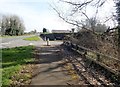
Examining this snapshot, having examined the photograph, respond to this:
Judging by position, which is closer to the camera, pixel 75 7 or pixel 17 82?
pixel 17 82

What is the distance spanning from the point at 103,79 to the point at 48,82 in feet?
6.96

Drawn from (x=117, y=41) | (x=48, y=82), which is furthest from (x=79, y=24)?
(x=48, y=82)

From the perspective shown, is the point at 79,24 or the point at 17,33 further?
the point at 17,33

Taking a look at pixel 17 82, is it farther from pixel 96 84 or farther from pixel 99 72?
pixel 99 72

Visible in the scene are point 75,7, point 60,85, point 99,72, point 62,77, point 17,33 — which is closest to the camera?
point 60,85

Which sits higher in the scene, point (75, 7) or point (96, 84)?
point (75, 7)

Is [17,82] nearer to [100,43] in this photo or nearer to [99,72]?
[99,72]

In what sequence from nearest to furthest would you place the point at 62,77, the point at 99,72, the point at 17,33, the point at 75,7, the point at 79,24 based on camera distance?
the point at 62,77
the point at 99,72
the point at 75,7
the point at 79,24
the point at 17,33

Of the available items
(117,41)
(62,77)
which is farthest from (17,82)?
(117,41)

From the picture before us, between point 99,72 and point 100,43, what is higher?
point 100,43

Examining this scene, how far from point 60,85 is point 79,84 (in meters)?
0.66

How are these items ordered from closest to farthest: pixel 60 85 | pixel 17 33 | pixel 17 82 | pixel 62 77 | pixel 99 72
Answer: pixel 60 85, pixel 17 82, pixel 62 77, pixel 99 72, pixel 17 33

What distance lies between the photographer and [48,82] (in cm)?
984

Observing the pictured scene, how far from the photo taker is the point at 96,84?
934 cm
